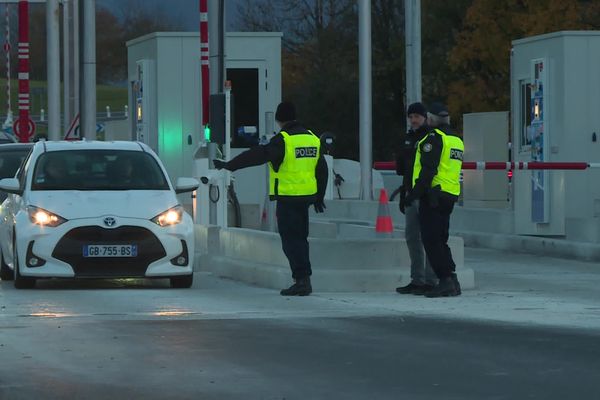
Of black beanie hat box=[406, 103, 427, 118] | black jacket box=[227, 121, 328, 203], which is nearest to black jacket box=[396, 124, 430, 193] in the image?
black beanie hat box=[406, 103, 427, 118]

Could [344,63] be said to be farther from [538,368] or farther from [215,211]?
[538,368]

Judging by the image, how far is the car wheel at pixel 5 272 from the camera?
60.7 ft

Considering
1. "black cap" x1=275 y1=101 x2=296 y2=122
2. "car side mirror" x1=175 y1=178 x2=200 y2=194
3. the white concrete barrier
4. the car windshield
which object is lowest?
the white concrete barrier

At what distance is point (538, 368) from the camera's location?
1083 cm

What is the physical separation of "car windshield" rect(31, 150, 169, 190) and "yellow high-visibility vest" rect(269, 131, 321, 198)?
2082 millimetres

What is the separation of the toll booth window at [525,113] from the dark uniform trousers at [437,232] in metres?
9.95

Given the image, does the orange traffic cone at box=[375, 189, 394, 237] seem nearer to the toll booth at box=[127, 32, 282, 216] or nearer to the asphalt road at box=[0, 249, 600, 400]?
the asphalt road at box=[0, 249, 600, 400]

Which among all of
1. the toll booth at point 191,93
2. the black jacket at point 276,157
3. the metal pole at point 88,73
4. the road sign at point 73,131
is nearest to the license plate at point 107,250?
the black jacket at point 276,157

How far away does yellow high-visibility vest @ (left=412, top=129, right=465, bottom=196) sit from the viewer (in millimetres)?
15781

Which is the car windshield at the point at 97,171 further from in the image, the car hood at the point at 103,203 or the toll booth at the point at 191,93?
the toll booth at the point at 191,93

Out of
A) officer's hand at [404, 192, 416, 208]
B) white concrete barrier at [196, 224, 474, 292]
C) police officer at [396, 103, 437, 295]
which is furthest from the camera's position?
white concrete barrier at [196, 224, 474, 292]

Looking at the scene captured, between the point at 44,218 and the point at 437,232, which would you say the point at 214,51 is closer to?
the point at 44,218

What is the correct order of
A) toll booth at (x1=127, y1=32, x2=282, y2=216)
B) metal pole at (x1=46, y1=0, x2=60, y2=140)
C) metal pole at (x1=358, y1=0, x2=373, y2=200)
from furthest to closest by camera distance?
metal pole at (x1=46, y1=0, x2=60, y2=140) < metal pole at (x1=358, y1=0, x2=373, y2=200) < toll booth at (x1=127, y1=32, x2=282, y2=216)

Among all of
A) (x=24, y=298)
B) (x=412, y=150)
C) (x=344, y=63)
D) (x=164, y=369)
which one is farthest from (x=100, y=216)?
(x=344, y=63)
